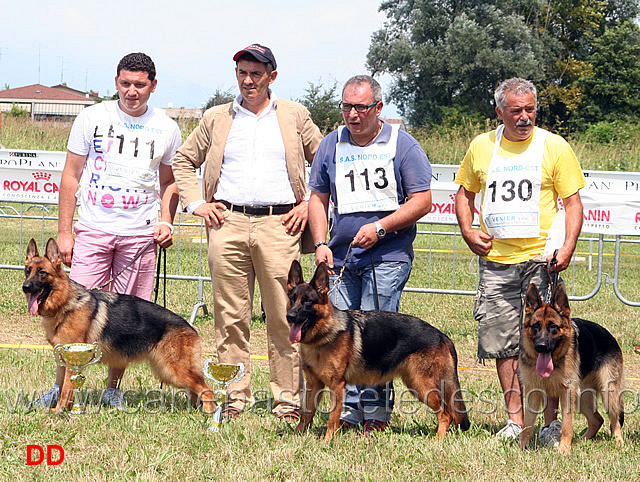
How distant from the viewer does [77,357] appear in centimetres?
456

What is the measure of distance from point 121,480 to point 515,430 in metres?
2.43

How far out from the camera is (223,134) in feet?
16.1

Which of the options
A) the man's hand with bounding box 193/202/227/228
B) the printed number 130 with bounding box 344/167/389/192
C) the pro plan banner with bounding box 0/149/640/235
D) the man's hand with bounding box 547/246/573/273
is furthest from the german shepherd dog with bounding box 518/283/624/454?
the pro plan banner with bounding box 0/149/640/235

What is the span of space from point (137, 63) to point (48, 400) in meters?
2.35

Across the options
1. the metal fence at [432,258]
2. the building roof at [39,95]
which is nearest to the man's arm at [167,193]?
the metal fence at [432,258]

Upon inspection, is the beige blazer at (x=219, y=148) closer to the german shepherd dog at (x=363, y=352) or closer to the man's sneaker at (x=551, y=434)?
the german shepherd dog at (x=363, y=352)

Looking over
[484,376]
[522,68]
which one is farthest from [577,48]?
[484,376]

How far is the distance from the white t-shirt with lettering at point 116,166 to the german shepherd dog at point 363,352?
1.32 metres

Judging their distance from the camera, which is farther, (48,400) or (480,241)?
(48,400)

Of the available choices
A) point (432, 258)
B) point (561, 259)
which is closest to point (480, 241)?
point (561, 259)

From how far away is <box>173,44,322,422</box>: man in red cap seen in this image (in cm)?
487

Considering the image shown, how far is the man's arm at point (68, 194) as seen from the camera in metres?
5.06

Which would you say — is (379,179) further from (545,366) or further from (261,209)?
(545,366)

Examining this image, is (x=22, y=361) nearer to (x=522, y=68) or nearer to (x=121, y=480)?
(x=121, y=480)
